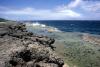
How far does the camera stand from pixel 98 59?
89.2ft

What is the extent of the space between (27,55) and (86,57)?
809 inches

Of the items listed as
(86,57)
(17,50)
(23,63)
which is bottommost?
(86,57)

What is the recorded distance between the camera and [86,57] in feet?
93.1

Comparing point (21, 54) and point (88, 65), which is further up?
point (21, 54)

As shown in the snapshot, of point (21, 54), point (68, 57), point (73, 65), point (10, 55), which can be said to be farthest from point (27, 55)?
point (68, 57)

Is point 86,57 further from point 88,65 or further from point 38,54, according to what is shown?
point 38,54

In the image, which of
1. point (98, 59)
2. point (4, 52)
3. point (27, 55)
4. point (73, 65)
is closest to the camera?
point (4, 52)

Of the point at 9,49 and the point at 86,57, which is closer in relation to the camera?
the point at 9,49

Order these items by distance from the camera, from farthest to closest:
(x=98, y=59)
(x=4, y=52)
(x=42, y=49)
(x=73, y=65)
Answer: (x=98, y=59)
(x=73, y=65)
(x=42, y=49)
(x=4, y=52)

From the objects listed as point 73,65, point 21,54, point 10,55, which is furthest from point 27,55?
point 73,65

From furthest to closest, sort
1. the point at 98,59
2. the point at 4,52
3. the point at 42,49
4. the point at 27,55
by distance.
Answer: the point at 98,59 < the point at 42,49 < the point at 27,55 < the point at 4,52

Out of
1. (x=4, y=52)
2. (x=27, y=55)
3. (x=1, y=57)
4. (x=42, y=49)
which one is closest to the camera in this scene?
(x=1, y=57)

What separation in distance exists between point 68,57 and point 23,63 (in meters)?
19.5

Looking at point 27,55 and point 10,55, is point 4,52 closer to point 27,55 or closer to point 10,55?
point 10,55
